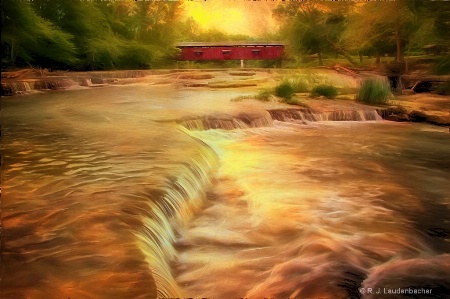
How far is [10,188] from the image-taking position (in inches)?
91.4

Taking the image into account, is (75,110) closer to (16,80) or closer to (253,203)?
(16,80)

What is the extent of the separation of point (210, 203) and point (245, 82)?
1748 millimetres

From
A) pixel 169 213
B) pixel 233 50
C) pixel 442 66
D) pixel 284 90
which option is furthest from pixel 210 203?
pixel 442 66

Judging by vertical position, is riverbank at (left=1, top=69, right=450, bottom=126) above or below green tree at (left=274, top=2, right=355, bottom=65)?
below

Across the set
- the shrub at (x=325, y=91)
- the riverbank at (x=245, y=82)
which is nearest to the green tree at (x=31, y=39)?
the riverbank at (x=245, y=82)

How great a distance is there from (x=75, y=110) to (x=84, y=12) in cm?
157

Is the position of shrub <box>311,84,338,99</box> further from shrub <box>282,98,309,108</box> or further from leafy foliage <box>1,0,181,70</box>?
leafy foliage <box>1,0,181,70</box>

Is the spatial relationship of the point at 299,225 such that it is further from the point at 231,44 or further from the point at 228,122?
the point at 228,122

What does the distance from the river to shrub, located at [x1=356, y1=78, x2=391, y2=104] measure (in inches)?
8.9

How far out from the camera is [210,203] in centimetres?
266

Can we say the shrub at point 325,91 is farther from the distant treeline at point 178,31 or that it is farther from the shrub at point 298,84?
the distant treeline at point 178,31

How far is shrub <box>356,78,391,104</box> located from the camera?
3.96 meters

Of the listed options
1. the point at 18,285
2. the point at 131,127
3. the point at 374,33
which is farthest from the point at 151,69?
the point at 18,285

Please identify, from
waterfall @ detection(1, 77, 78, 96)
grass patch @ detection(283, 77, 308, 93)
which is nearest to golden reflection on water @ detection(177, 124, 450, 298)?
grass patch @ detection(283, 77, 308, 93)
